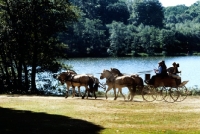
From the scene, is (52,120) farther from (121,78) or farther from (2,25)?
(2,25)

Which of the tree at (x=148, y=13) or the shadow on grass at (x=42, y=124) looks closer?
the shadow on grass at (x=42, y=124)

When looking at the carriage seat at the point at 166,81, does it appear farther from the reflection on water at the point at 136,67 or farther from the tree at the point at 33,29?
the tree at the point at 33,29

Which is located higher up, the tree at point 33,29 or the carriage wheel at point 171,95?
the tree at point 33,29

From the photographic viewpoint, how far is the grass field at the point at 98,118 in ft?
44.2

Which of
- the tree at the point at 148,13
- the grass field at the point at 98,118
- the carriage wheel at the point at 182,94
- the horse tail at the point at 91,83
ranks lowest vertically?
the carriage wheel at the point at 182,94

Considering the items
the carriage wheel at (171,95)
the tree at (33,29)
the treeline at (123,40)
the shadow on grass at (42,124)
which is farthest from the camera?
the treeline at (123,40)

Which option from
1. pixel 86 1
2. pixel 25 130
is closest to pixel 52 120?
pixel 25 130

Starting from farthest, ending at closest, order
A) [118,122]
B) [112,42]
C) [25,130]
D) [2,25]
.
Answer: [112,42] < [2,25] < [118,122] < [25,130]

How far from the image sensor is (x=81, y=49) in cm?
10194

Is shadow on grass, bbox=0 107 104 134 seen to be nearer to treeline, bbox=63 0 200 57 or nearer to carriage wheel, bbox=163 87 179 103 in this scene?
carriage wheel, bbox=163 87 179 103

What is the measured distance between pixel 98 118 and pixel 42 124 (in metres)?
2.43

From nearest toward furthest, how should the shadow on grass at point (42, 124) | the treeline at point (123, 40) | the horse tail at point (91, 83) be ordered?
the shadow on grass at point (42, 124) < the horse tail at point (91, 83) < the treeline at point (123, 40)

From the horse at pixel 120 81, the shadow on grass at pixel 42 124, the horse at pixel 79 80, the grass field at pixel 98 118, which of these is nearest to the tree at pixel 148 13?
the horse at pixel 79 80

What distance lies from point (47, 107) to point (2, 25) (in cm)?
1631
